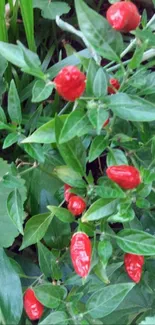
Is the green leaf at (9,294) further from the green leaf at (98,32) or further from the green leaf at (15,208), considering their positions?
the green leaf at (98,32)

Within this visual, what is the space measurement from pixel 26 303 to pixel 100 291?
15 centimetres

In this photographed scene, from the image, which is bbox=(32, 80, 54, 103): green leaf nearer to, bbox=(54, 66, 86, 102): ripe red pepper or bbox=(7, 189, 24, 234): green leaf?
bbox=(54, 66, 86, 102): ripe red pepper

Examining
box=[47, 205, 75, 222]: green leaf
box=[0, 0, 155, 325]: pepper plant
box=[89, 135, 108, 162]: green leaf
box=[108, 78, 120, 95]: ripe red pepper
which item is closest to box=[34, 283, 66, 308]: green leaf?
box=[0, 0, 155, 325]: pepper plant

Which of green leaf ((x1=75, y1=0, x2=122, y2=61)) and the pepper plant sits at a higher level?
green leaf ((x1=75, y1=0, x2=122, y2=61))

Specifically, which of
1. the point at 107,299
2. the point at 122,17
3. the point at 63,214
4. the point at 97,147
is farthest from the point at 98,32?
the point at 107,299

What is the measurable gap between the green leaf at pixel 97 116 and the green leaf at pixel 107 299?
10.2 inches

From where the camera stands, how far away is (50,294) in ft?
2.69

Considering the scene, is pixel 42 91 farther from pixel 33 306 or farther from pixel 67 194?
pixel 33 306

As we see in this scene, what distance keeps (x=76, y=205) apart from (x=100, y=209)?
0.15 feet

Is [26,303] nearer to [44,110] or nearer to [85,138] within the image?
[85,138]

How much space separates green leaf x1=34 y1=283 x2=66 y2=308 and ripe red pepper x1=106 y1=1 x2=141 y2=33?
16.1 inches

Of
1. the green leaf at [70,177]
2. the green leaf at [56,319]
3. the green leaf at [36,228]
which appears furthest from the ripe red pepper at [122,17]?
the green leaf at [56,319]

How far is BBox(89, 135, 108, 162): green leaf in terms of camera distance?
0.80m

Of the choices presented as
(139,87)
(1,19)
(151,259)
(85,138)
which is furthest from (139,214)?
(1,19)
